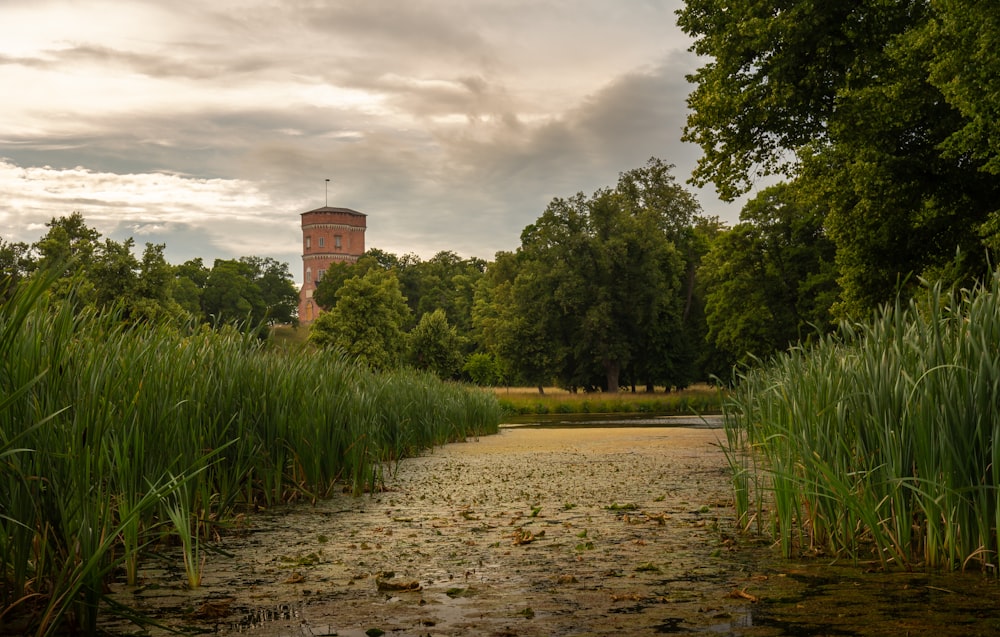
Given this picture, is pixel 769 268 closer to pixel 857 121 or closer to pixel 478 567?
pixel 857 121

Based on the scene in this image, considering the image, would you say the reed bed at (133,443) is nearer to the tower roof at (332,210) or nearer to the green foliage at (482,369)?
the green foliage at (482,369)

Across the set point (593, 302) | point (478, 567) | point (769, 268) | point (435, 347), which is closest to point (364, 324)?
point (435, 347)

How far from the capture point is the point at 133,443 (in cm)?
475

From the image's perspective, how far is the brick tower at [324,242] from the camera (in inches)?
4542

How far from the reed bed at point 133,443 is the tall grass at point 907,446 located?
3.30 m

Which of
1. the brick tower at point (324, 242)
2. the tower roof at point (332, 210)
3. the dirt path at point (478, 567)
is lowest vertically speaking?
the dirt path at point (478, 567)

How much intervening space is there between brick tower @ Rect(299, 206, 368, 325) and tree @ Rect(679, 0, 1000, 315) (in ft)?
323

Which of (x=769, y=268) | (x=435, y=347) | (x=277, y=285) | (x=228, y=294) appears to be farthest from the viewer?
(x=277, y=285)

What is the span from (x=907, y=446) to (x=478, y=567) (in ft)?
7.69

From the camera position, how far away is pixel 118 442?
446 centimetres

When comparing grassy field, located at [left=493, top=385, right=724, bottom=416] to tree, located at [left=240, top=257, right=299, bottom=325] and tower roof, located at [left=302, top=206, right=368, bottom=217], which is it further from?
tower roof, located at [left=302, top=206, right=368, bottom=217]

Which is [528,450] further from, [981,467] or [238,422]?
[981,467]

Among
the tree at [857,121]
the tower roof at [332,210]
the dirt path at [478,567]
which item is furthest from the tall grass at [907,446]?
the tower roof at [332,210]

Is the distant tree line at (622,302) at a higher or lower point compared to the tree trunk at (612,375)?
higher
